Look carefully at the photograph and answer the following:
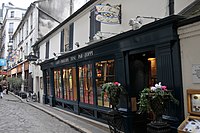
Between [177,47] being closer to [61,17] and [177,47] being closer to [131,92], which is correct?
[131,92]

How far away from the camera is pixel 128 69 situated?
7.72m

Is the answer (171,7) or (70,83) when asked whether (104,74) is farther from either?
(70,83)

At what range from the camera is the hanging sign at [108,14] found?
7.46m

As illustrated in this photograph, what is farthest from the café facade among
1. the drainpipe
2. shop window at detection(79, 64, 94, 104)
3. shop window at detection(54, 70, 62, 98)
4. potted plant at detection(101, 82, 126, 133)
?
shop window at detection(54, 70, 62, 98)

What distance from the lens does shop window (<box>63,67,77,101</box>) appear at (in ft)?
41.9

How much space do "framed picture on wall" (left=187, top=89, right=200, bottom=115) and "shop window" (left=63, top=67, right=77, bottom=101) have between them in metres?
8.21

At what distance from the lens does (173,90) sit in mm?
5727

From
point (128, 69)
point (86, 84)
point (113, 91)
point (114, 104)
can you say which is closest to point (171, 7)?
point (128, 69)

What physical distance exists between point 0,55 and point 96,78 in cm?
6329

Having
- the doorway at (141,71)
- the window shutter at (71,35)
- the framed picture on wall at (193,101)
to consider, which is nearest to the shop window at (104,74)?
the doorway at (141,71)

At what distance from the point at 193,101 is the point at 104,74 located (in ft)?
16.0

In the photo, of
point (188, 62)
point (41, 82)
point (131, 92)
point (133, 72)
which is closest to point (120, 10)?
point (133, 72)

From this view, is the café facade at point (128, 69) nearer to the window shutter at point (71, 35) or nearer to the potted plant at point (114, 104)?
the potted plant at point (114, 104)

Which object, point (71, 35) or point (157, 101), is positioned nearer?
point (157, 101)
